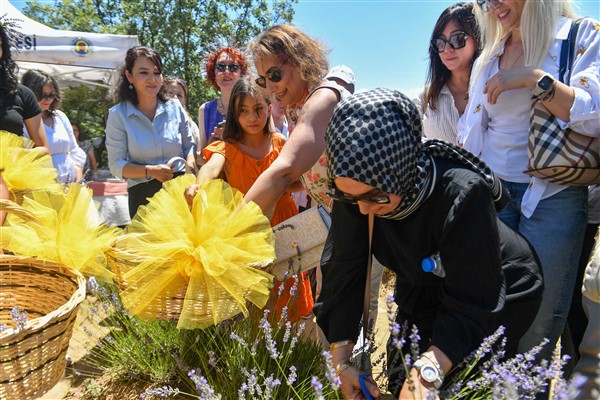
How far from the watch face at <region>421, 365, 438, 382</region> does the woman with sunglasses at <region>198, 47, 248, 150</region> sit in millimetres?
2978

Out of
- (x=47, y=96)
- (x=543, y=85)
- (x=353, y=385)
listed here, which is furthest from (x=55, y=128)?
(x=543, y=85)

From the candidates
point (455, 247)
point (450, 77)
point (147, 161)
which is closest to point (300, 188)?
point (450, 77)

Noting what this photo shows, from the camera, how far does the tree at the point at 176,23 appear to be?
14250mm

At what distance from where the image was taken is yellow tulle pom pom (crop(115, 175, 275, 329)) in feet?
5.53

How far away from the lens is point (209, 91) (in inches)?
540

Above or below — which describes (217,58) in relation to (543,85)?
below

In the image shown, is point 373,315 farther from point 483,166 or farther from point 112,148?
point 112,148

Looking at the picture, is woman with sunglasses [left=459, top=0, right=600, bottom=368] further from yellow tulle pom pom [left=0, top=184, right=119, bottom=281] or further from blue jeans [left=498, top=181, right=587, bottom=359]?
yellow tulle pom pom [left=0, top=184, right=119, bottom=281]

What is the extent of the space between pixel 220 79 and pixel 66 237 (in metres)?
2.38

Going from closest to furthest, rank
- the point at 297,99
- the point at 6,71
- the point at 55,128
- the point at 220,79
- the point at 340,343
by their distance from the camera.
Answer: the point at 340,343 → the point at 297,99 → the point at 6,71 → the point at 220,79 → the point at 55,128

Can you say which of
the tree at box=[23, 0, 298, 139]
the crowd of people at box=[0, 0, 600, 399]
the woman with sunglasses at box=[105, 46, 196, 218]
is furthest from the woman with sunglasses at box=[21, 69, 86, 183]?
the tree at box=[23, 0, 298, 139]

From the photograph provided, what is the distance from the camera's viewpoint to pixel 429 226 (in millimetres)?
1423

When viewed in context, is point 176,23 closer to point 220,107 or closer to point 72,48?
point 72,48

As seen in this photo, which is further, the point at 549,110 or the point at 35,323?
the point at 549,110
